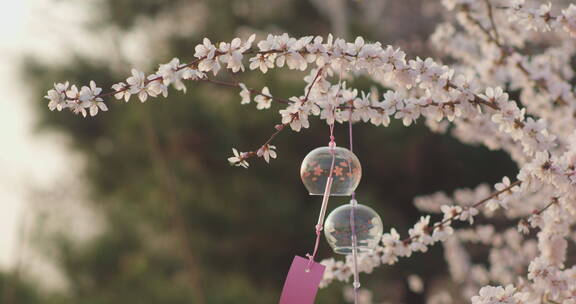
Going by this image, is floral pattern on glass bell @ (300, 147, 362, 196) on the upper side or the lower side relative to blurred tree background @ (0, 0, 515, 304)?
lower

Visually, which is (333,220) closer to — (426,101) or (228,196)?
(426,101)

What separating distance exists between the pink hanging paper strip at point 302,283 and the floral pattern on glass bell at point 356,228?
7cm

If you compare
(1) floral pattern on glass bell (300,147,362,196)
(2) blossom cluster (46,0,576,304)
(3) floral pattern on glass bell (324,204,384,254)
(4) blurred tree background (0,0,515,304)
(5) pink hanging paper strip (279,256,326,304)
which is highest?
(4) blurred tree background (0,0,515,304)

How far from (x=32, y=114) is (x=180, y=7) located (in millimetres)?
1699

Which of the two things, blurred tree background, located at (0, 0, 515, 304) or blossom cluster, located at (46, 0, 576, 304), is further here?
blurred tree background, located at (0, 0, 515, 304)

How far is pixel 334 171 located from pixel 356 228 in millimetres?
112

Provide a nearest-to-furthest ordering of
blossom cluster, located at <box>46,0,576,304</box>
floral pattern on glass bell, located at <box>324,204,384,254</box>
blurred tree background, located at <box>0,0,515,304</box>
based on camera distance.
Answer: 1. blossom cluster, located at <box>46,0,576,304</box>
2. floral pattern on glass bell, located at <box>324,204,384,254</box>
3. blurred tree background, located at <box>0,0,515,304</box>

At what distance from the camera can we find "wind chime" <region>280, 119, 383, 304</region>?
1.16 meters

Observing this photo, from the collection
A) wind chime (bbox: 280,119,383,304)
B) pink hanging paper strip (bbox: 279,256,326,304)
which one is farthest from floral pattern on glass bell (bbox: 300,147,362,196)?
pink hanging paper strip (bbox: 279,256,326,304)

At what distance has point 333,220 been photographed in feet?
4.00

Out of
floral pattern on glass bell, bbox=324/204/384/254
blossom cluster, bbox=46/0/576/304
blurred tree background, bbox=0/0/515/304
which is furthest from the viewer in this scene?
blurred tree background, bbox=0/0/515/304

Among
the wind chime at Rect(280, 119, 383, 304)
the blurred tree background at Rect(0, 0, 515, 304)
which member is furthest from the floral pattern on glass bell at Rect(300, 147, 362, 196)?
the blurred tree background at Rect(0, 0, 515, 304)

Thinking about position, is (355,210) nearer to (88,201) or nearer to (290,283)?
(290,283)

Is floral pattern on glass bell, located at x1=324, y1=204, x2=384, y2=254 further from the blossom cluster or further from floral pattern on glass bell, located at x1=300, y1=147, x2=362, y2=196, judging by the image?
the blossom cluster
